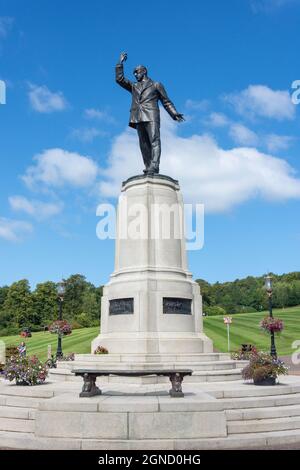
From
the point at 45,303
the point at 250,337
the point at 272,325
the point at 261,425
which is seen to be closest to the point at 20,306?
the point at 45,303

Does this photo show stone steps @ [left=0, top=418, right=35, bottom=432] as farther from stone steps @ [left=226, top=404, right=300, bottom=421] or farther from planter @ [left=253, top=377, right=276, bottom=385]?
planter @ [left=253, top=377, right=276, bottom=385]

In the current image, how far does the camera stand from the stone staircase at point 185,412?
738 cm

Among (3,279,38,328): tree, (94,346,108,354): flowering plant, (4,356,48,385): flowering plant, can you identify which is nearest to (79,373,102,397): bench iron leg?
(4,356,48,385): flowering plant

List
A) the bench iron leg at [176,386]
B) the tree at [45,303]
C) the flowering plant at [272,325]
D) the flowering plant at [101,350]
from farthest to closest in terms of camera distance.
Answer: the tree at [45,303] < the flowering plant at [272,325] < the flowering plant at [101,350] < the bench iron leg at [176,386]

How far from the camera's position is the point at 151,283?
50.0 feet

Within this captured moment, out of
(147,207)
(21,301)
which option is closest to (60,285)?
(147,207)

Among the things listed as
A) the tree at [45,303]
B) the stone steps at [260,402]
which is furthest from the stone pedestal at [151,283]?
the tree at [45,303]

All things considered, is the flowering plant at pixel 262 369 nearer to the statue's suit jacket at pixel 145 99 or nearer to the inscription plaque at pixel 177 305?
the inscription plaque at pixel 177 305

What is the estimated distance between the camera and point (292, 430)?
27.5ft

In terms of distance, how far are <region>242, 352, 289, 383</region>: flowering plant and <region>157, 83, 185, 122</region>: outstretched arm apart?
11364mm

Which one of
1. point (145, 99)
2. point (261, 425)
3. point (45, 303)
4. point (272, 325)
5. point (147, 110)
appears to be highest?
point (45, 303)

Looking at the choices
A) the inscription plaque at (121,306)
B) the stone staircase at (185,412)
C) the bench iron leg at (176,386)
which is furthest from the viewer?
the inscription plaque at (121,306)

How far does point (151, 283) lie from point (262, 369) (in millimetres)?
5564

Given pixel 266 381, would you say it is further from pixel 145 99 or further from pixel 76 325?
pixel 76 325
